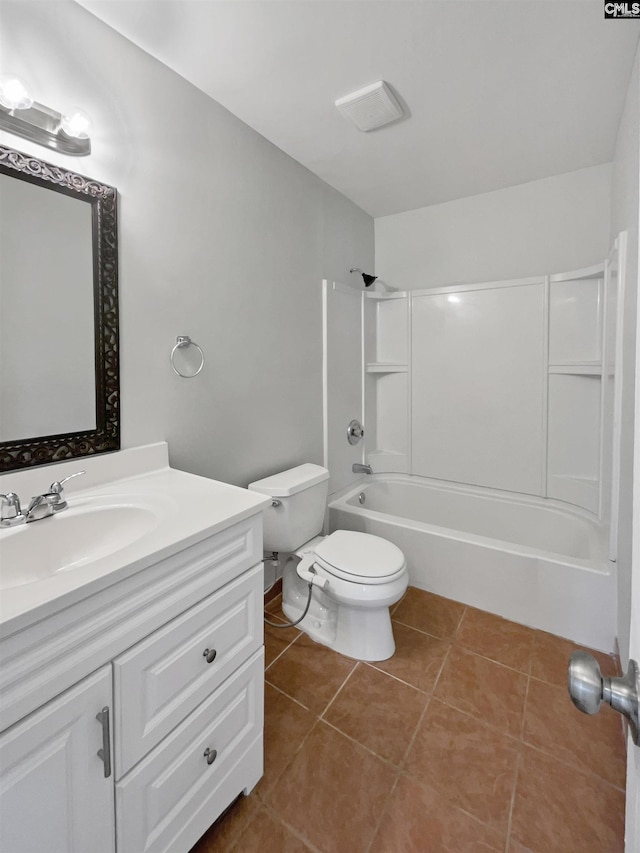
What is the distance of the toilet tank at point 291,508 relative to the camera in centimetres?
181

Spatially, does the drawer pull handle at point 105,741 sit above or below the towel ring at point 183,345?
below

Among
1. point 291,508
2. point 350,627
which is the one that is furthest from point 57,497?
point 350,627

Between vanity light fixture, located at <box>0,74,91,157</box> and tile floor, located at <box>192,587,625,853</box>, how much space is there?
2.00m

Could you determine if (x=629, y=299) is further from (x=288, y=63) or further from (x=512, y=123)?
(x=288, y=63)

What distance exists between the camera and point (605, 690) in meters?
0.43

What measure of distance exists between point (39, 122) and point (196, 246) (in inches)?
23.2

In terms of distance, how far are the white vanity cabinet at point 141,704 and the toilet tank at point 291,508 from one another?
654 mm

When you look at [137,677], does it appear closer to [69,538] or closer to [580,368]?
[69,538]

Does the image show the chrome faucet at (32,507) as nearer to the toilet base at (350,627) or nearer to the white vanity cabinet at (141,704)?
the white vanity cabinet at (141,704)

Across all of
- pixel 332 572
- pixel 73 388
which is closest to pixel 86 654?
pixel 73 388

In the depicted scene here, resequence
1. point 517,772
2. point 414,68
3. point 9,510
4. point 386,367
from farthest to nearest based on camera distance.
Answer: point 386,367 → point 414,68 → point 517,772 → point 9,510

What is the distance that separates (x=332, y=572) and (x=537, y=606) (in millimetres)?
1048

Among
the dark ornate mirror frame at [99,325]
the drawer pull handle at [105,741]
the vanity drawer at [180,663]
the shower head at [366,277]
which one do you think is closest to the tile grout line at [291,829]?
the vanity drawer at [180,663]

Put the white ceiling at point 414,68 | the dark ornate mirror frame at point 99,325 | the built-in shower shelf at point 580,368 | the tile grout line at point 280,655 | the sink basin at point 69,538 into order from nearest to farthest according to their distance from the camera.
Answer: the sink basin at point 69,538 < the dark ornate mirror frame at point 99,325 < the white ceiling at point 414,68 < the tile grout line at point 280,655 < the built-in shower shelf at point 580,368
